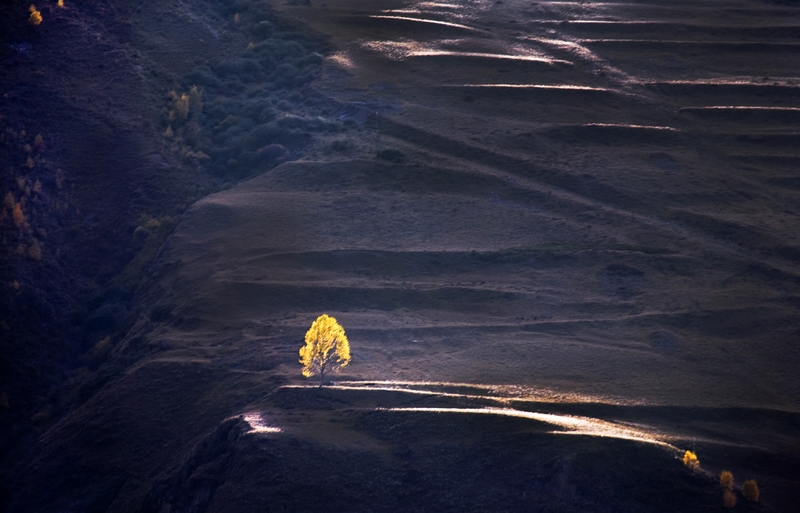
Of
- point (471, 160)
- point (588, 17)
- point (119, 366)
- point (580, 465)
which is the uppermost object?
point (588, 17)

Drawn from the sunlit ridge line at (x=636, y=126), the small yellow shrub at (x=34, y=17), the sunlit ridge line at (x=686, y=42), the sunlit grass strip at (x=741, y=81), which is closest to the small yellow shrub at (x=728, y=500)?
the sunlit ridge line at (x=636, y=126)

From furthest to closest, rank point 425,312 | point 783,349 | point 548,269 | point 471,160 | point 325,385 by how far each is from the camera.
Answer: point 471,160 < point 548,269 < point 425,312 < point 783,349 < point 325,385

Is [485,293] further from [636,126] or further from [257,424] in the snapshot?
[636,126]

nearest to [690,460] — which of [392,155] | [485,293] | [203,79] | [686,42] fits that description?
[485,293]

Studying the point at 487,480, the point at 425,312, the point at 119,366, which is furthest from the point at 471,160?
the point at 487,480

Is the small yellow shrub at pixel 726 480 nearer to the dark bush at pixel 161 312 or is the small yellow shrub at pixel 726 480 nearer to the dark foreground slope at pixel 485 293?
the dark foreground slope at pixel 485 293

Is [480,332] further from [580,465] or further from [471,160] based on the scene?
[471,160]

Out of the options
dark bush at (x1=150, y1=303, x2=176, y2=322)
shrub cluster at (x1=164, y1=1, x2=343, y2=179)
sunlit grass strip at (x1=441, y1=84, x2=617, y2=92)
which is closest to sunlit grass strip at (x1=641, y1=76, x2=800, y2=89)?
sunlit grass strip at (x1=441, y1=84, x2=617, y2=92)
